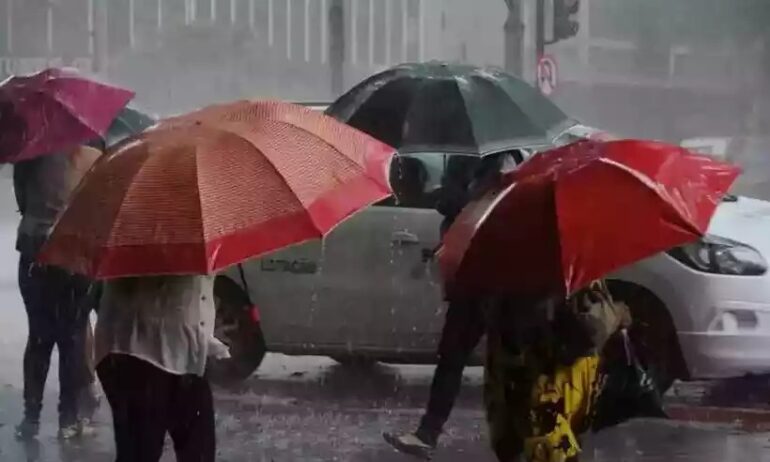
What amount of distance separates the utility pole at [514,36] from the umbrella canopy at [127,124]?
169 cm

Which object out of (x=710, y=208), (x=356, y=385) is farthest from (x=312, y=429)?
(x=710, y=208)

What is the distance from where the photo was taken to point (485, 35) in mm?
5602

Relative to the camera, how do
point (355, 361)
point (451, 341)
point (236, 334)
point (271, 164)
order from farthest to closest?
point (355, 361) → point (236, 334) → point (451, 341) → point (271, 164)

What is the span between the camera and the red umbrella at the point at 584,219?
9.68 ft

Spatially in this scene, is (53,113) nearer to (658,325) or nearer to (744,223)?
(658,325)

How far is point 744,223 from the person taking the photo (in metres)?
4.95

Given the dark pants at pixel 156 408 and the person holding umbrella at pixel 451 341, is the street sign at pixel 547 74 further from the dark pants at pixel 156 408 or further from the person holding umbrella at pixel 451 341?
the dark pants at pixel 156 408

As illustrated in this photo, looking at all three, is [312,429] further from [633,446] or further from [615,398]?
[615,398]

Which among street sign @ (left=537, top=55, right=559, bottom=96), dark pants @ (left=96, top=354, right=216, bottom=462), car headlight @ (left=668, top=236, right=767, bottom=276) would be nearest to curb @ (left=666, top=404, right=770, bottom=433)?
car headlight @ (left=668, top=236, right=767, bottom=276)

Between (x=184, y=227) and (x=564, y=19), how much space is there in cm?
314

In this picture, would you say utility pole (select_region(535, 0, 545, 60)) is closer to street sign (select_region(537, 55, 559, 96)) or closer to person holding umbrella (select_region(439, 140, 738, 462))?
street sign (select_region(537, 55, 559, 96))

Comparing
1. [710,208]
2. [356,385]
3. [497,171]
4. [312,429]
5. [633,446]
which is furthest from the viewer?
[356,385]

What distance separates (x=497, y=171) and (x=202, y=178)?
1614mm

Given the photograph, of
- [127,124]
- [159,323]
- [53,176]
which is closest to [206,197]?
[159,323]
